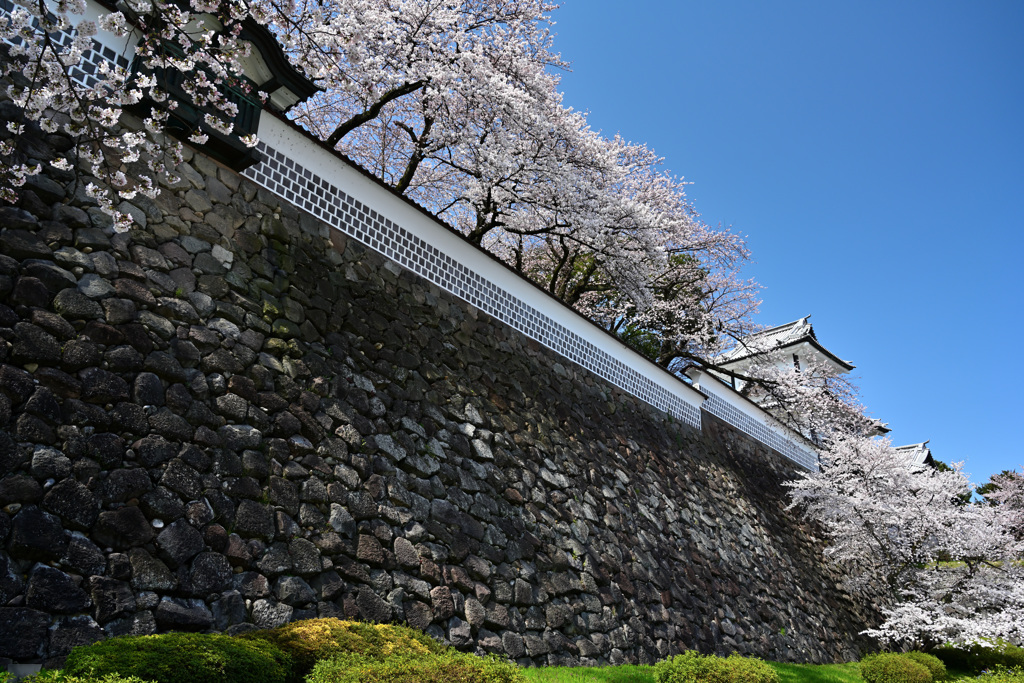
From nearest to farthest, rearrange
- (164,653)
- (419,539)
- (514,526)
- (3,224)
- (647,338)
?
1. (164,653)
2. (3,224)
3. (419,539)
4. (514,526)
5. (647,338)

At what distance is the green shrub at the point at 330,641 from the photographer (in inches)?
168

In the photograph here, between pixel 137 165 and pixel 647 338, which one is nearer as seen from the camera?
pixel 137 165

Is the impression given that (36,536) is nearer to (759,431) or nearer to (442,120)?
(442,120)

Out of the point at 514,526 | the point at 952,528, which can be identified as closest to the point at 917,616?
the point at 952,528

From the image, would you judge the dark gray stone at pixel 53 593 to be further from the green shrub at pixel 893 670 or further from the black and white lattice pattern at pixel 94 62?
the green shrub at pixel 893 670

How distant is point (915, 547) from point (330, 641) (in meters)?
13.6

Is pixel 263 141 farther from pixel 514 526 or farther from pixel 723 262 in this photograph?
pixel 723 262

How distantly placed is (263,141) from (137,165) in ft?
5.46

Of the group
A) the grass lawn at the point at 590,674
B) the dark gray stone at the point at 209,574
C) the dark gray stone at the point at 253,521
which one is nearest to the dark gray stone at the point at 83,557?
Answer: the dark gray stone at the point at 209,574

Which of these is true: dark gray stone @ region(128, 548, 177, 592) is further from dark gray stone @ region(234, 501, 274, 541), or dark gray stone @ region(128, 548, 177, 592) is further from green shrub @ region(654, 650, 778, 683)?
green shrub @ region(654, 650, 778, 683)

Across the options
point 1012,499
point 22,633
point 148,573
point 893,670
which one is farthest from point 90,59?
point 1012,499

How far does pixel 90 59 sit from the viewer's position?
19.6ft

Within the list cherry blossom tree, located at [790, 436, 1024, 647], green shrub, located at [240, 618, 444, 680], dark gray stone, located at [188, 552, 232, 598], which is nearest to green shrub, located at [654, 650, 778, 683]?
green shrub, located at [240, 618, 444, 680]

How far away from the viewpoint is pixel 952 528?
13.5 m
